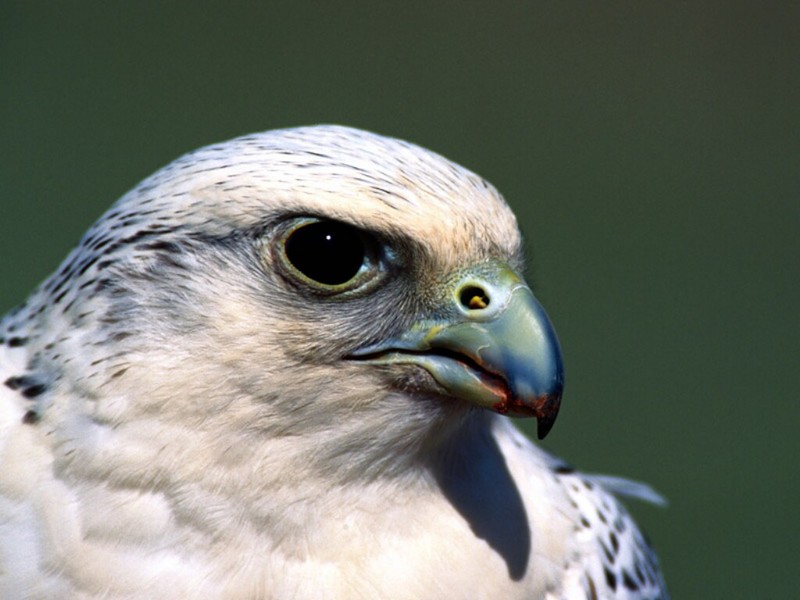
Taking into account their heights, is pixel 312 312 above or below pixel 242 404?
above

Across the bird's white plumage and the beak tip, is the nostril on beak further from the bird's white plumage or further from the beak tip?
the beak tip

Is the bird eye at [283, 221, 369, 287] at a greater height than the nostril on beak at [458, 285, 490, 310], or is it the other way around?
the nostril on beak at [458, 285, 490, 310]

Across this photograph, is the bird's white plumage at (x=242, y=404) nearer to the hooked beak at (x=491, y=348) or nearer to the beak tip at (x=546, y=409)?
the hooked beak at (x=491, y=348)

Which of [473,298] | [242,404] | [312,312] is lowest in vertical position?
[242,404]

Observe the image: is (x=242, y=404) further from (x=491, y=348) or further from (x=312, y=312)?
(x=491, y=348)

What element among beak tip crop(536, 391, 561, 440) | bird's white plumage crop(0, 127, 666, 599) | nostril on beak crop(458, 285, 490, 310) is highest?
nostril on beak crop(458, 285, 490, 310)

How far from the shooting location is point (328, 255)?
71.0 inches

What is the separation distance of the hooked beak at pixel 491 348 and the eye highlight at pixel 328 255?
0.11 m

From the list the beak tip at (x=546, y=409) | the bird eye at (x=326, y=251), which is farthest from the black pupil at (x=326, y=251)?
the beak tip at (x=546, y=409)

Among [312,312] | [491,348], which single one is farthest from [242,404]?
[491,348]

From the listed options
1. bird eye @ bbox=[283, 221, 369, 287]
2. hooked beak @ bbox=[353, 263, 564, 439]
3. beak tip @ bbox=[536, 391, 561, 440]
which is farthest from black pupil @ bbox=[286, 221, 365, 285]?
beak tip @ bbox=[536, 391, 561, 440]

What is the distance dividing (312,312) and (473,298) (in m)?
0.25

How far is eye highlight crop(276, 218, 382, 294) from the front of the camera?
5.88ft

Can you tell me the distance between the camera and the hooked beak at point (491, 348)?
1761mm
